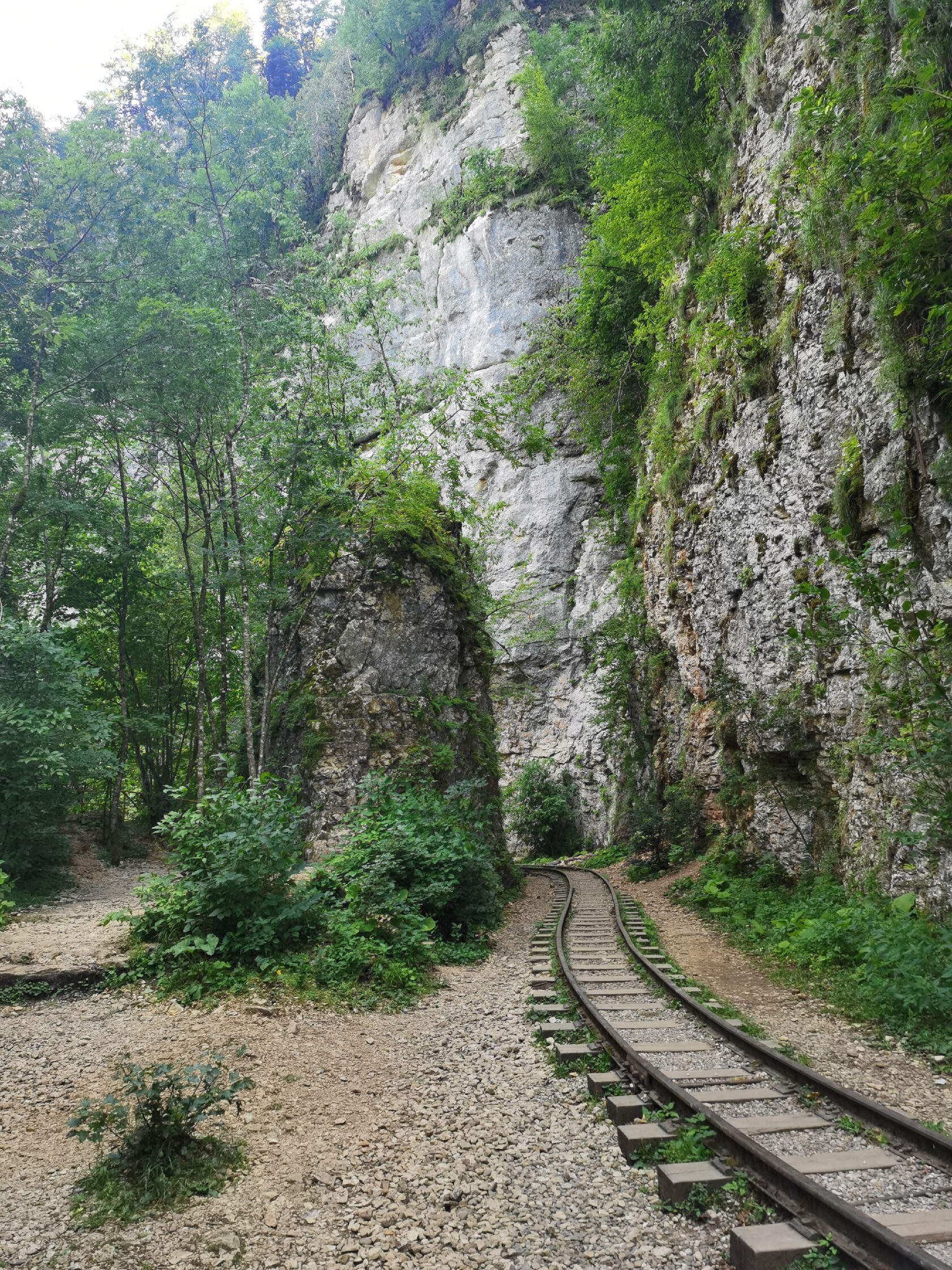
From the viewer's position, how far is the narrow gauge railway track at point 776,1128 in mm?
2838

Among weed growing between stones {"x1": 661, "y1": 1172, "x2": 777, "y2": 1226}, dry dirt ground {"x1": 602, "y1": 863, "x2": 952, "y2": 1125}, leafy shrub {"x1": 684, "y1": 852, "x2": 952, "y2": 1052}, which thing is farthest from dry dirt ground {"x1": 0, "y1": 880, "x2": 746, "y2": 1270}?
leafy shrub {"x1": 684, "y1": 852, "x2": 952, "y2": 1052}

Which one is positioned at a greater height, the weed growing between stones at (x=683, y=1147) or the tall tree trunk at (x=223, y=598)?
the tall tree trunk at (x=223, y=598)

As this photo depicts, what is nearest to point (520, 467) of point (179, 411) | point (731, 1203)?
point (179, 411)

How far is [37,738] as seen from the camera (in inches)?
454

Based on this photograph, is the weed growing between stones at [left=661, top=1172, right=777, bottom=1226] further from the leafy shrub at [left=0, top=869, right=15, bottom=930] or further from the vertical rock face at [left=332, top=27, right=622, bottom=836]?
the vertical rock face at [left=332, top=27, right=622, bottom=836]

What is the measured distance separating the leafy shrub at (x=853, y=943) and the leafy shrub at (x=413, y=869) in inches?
140

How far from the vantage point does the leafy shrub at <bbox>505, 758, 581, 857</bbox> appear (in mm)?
25062

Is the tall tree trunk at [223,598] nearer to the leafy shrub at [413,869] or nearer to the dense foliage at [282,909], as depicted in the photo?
the leafy shrub at [413,869]

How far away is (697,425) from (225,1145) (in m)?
14.3

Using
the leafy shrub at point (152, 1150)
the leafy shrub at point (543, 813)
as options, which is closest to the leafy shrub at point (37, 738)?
the leafy shrub at point (152, 1150)

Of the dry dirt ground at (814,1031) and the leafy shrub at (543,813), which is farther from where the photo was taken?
the leafy shrub at (543,813)

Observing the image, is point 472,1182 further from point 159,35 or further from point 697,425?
point 159,35

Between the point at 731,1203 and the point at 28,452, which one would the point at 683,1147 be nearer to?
the point at 731,1203

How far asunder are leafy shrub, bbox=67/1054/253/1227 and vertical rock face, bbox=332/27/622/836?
21.7 meters
